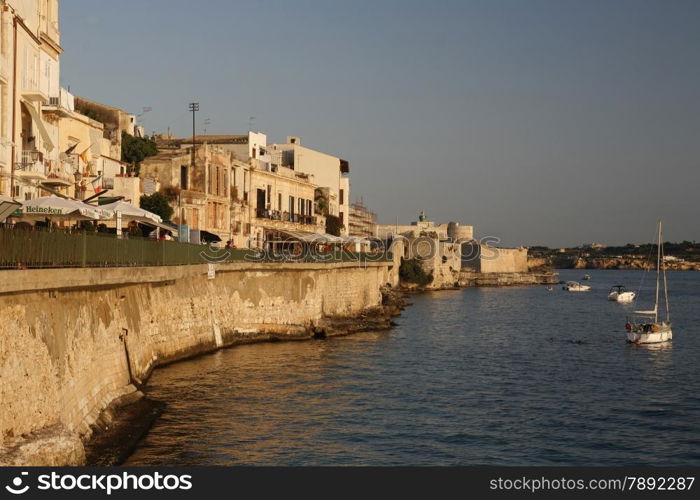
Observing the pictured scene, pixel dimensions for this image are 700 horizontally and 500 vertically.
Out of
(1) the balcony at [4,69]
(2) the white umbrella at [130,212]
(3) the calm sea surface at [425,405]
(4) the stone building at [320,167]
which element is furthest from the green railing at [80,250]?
(4) the stone building at [320,167]

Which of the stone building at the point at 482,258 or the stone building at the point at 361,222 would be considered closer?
the stone building at the point at 361,222

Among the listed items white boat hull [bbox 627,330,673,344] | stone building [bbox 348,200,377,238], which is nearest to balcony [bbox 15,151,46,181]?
white boat hull [bbox 627,330,673,344]

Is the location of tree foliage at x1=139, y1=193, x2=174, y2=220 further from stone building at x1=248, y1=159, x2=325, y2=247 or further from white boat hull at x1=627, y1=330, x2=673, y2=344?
white boat hull at x1=627, y1=330, x2=673, y2=344

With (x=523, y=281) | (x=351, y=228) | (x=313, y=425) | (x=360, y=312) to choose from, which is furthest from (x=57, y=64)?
(x=523, y=281)

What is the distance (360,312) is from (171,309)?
88.7 ft

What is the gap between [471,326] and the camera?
6725 centimetres

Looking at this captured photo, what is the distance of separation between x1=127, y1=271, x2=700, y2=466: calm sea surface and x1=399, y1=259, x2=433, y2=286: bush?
64563 mm

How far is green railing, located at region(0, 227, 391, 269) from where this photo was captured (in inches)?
685

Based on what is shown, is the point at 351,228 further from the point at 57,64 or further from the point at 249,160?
the point at 57,64

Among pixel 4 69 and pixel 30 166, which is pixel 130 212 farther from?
pixel 4 69

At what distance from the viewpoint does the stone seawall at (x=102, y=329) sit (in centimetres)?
1650

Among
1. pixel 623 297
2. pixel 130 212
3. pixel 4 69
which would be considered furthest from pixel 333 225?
pixel 4 69

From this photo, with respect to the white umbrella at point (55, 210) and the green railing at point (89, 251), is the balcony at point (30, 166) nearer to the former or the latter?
the green railing at point (89, 251)

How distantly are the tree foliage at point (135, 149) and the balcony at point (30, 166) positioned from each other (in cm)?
2113
